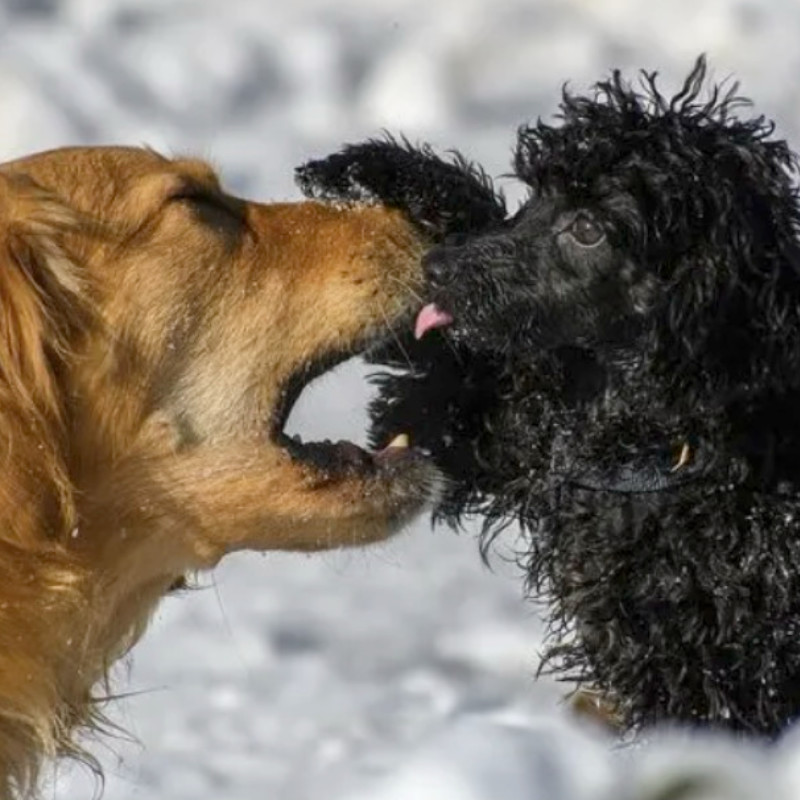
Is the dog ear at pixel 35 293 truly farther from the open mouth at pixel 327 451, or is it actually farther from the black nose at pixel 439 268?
the black nose at pixel 439 268

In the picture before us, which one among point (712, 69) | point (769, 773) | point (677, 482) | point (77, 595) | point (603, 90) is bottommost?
point (769, 773)

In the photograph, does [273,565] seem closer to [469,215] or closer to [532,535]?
[532,535]

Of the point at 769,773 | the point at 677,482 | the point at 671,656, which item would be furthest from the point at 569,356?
the point at 769,773

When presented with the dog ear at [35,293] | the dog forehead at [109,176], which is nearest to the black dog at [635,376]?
the dog forehead at [109,176]

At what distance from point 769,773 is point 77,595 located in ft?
7.14

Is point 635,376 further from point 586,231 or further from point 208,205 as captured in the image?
point 208,205

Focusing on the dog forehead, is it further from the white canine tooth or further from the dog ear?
the white canine tooth

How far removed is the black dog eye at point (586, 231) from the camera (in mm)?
3857

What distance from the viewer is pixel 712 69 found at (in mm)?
7121

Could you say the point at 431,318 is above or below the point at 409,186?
below

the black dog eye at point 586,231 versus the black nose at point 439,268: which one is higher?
the black dog eye at point 586,231

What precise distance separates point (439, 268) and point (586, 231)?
323 mm

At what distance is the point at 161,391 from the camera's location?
3465mm

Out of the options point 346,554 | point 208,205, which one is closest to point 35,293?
point 208,205
